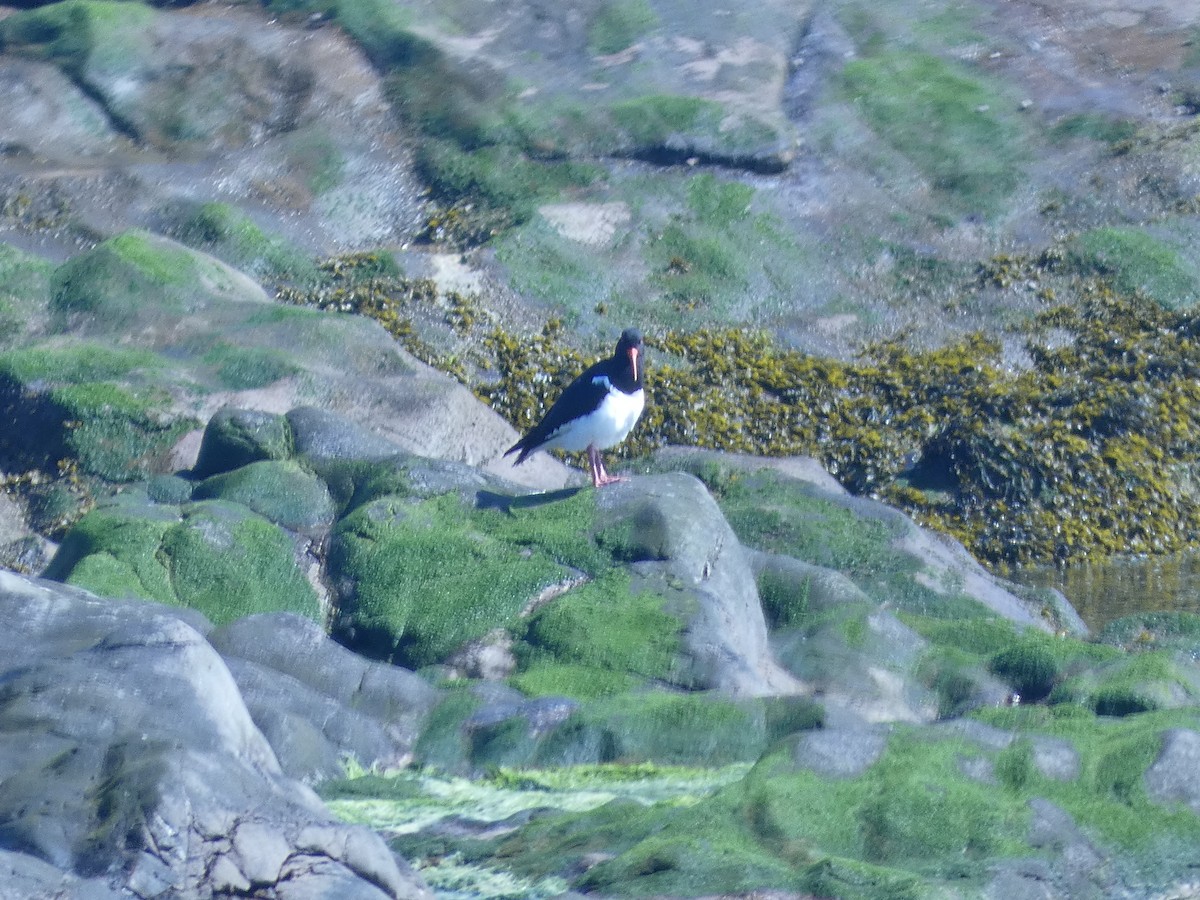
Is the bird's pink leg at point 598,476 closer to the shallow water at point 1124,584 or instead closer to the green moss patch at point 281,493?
the green moss patch at point 281,493

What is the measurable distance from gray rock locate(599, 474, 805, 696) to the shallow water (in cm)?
383

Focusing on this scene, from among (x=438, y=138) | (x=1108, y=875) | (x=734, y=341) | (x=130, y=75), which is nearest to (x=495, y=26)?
(x=438, y=138)

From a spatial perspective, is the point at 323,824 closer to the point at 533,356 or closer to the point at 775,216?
the point at 533,356

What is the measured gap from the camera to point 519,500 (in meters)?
10.5

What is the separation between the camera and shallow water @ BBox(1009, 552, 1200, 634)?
13.2 m

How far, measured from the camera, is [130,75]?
2150 centimetres

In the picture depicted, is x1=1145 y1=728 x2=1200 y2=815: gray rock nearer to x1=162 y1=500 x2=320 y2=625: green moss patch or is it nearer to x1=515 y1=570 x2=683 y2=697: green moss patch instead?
Result: x1=515 y1=570 x2=683 y2=697: green moss patch

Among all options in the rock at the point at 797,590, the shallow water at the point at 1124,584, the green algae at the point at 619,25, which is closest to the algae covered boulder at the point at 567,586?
the rock at the point at 797,590

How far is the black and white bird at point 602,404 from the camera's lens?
10914mm

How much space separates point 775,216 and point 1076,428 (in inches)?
203

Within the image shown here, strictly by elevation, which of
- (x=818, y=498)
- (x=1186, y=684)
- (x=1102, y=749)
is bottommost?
(x=818, y=498)

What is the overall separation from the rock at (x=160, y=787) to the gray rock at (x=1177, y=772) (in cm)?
286

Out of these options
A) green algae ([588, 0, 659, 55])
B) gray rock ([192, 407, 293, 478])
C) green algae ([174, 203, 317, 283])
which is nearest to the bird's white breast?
gray rock ([192, 407, 293, 478])

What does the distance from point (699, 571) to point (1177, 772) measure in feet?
11.9
